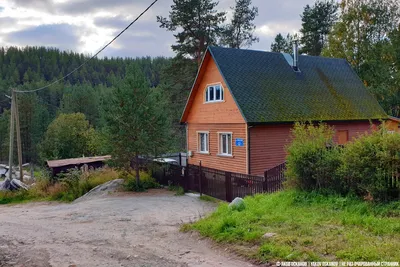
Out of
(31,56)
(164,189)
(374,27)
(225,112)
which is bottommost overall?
(164,189)

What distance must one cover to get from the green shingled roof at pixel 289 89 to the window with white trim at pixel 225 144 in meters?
2.32

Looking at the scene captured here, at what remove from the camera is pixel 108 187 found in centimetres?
1656

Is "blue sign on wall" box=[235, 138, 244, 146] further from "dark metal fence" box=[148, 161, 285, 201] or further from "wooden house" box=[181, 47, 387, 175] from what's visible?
"dark metal fence" box=[148, 161, 285, 201]

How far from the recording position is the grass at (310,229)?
5.12 m

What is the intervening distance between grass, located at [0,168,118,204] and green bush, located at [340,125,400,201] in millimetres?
13278

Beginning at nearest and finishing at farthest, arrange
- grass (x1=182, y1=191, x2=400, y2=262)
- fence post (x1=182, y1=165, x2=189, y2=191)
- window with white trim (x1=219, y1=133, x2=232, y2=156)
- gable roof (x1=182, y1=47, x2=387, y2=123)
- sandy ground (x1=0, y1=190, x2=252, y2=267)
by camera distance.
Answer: grass (x1=182, y1=191, x2=400, y2=262), sandy ground (x1=0, y1=190, x2=252, y2=267), fence post (x1=182, y1=165, x2=189, y2=191), gable roof (x1=182, y1=47, x2=387, y2=123), window with white trim (x1=219, y1=133, x2=232, y2=156)

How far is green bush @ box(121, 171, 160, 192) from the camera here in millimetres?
16359

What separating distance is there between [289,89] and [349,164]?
1194 cm

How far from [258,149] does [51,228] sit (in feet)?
34.1

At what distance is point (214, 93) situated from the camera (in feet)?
63.2

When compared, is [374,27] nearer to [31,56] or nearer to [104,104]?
[104,104]

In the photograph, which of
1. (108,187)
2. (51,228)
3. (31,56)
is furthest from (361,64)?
(31,56)

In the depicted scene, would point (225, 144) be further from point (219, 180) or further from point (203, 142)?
point (219, 180)

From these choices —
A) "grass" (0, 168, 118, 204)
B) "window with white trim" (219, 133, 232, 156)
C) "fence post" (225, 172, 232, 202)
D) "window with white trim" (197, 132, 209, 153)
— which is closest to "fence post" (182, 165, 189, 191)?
"fence post" (225, 172, 232, 202)
